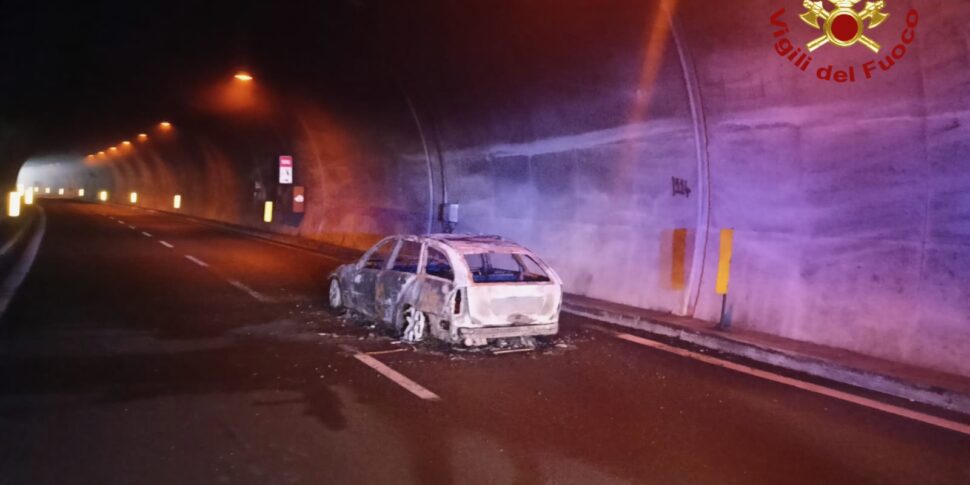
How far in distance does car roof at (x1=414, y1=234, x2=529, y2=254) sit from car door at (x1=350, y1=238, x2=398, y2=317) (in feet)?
3.14

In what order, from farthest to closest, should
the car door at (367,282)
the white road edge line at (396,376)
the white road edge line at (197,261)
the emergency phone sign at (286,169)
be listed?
the emergency phone sign at (286,169)
the white road edge line at (197,261)
the car door at (367,282)
the white road edge line at (396,376)

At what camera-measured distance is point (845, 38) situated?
854 cm

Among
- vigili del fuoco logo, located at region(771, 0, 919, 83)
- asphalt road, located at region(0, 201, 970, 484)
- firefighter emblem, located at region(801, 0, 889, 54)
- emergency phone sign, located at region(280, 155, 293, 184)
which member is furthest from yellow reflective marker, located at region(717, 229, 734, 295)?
emergency phone sign, located at region(280, 155, 293, 184)

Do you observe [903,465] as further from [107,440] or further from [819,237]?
[107,440]

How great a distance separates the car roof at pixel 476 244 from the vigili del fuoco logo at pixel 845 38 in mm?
4086

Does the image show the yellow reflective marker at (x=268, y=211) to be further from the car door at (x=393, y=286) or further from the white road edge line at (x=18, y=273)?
the car door at (x=393, y=286)

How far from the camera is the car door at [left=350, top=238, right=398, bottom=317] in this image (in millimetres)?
10594

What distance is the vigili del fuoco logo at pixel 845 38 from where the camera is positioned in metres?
8.10

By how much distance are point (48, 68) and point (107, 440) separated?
17257 millimetres

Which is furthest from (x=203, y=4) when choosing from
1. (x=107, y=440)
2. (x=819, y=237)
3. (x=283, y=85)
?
(x=819, y=237)

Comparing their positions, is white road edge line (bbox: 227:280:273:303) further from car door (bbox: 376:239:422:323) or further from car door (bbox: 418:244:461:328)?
car door (bbox: 418:244:461:328)

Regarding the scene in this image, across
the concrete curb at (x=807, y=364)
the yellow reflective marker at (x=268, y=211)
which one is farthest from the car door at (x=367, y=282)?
the yellow reflective marker at (x=268, y=211)

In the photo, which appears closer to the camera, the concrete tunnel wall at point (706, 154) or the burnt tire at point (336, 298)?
Answer: the concrete tunnel wall at point (706, 154)

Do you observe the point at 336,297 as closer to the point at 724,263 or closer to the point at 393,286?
the point at 393,286
